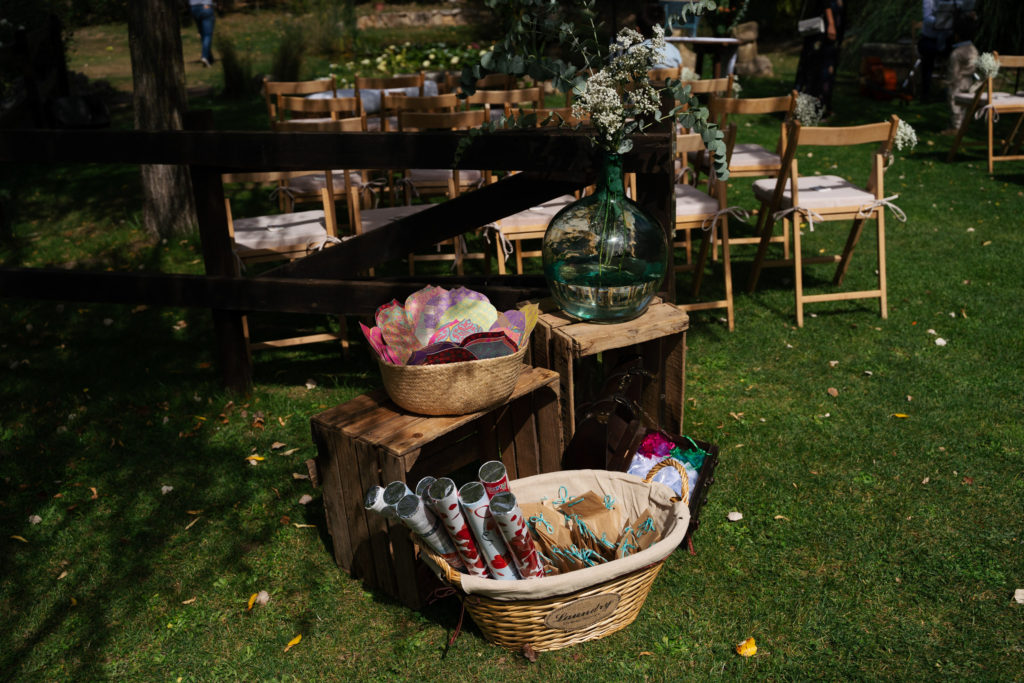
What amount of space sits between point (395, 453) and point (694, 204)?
293 cm

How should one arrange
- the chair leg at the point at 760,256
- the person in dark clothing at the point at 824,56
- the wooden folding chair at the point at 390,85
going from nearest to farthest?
the chair leg at the point at 760,256 → the wooden folding chair at the point at 390,85 → the person in dark clothing at the point at 824,56

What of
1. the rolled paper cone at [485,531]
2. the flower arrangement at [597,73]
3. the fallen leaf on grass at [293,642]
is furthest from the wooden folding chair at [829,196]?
the fallen leaf on grass at [293,642]

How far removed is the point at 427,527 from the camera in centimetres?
242

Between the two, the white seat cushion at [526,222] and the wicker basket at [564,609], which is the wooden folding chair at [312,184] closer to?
the white seat cushion at [526,222]

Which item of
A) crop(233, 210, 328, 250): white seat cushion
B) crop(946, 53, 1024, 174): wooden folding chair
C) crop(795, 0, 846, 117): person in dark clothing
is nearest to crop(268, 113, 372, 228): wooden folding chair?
crop(233, 210, 328, 250): white seat cushion

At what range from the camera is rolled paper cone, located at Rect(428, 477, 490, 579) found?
7.80ft

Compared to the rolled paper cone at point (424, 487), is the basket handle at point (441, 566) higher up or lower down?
lower down

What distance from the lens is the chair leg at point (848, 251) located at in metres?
5.16

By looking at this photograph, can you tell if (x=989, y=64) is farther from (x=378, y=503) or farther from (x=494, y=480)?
(x=378, y=503)

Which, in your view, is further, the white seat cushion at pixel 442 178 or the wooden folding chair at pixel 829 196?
the white seat cushion at pixel 442 178

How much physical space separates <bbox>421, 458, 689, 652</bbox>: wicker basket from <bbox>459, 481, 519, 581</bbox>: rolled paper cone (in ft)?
0.35

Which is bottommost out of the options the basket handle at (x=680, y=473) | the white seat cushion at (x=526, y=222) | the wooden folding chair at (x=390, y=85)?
the basket handle at (x=680, y=473)

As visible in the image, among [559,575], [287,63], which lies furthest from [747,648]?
[287,63]

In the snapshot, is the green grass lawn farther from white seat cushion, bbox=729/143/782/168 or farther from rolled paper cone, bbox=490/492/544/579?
white seat cushion, bbox=729/143/782/168
